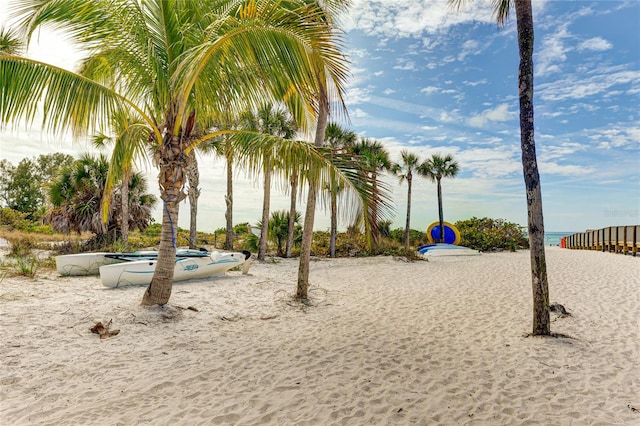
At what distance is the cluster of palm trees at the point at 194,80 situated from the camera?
5363 mm

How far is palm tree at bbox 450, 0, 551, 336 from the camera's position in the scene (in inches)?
260

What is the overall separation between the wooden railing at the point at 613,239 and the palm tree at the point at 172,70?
71.0ft

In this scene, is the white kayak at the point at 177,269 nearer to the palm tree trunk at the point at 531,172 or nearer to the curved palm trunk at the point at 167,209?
the curved palm trunk at the point at 167,209

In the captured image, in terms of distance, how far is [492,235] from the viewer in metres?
29.7

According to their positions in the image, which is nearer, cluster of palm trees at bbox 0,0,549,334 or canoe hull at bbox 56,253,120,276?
cluster of palm trees at bbox 0,0,549,334

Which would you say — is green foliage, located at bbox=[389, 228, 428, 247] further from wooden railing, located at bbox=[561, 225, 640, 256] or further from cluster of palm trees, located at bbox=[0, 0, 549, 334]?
cluster of palm trees, located at bbox=[0, 0, 549, 334]

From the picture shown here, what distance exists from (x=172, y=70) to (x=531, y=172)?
6.99m

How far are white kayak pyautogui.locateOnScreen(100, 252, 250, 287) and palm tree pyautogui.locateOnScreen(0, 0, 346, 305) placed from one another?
2922 mm

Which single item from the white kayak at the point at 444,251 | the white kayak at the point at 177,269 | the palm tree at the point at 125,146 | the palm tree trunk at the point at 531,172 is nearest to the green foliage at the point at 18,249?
the white kayak at the point at 177,269

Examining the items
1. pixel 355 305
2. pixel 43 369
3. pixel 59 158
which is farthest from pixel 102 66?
pixel 59 158

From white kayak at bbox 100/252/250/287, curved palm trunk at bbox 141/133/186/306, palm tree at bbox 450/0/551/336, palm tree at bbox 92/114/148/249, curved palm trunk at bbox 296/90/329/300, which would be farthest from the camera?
white kayak at bbox 100/252/250/287

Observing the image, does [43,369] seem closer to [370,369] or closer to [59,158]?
[370,369]

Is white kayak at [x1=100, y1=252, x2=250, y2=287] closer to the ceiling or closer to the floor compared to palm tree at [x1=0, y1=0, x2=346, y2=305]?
closer to the floor

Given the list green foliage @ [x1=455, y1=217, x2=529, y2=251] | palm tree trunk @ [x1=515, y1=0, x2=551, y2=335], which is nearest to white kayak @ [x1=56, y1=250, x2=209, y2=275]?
palm tree trunk @ [x1=515, y1=0, x2=551, y2=335]
